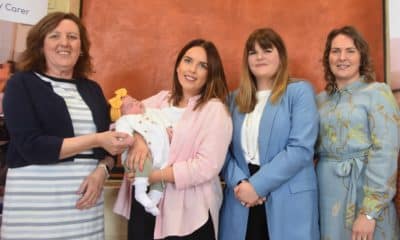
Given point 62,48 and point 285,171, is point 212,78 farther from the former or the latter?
point 62,48

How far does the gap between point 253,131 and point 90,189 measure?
75 cm

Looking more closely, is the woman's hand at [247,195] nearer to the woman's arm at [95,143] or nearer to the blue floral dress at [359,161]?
the blue floral dress at [359,161]

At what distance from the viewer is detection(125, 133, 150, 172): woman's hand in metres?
1.49

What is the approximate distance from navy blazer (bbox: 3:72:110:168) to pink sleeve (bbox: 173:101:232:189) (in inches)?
17.9

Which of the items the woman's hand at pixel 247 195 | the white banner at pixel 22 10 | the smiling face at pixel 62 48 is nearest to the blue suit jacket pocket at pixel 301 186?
the woman's hand at pixel 247 195

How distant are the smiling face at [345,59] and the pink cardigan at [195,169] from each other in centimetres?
55

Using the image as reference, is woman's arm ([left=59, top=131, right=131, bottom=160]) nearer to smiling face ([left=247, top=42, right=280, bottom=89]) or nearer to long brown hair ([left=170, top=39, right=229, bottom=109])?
long brown hair ([left=170, top=39, right=229, bottom=109])

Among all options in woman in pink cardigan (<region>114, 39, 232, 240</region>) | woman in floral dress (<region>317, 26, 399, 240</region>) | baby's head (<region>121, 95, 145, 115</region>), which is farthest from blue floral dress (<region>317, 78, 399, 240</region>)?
baby's head (<region>121, 95, 145, 115</region>)

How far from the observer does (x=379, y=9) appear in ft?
7.09

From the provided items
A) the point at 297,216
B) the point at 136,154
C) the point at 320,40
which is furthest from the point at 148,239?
the point at 320,40

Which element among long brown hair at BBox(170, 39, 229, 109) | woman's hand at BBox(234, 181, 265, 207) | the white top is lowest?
woman's hand at BBox(234, 181, 265, 207)

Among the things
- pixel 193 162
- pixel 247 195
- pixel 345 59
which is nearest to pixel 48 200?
pixel 193 162

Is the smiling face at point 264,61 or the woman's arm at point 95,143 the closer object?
the woman's arm at point 95,143

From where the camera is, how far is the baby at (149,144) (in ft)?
4.84
